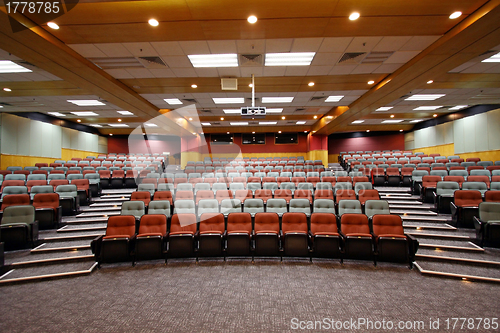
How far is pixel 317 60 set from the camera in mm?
5348

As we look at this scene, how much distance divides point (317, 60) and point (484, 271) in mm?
4783

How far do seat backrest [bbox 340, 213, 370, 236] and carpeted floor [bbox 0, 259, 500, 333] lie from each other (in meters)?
0.58

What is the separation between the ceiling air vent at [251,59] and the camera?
5141mm

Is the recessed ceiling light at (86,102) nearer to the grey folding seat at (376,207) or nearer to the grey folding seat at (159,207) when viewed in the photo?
the grey folding seat at (159,207)

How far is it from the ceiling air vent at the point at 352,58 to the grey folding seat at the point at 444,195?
3.61m

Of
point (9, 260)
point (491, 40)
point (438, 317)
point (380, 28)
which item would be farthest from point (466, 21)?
point (9, 260)

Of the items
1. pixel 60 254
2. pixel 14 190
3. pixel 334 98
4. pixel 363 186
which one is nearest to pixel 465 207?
pixel 363 186

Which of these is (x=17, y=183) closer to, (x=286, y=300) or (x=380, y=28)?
(x=286, y=300)

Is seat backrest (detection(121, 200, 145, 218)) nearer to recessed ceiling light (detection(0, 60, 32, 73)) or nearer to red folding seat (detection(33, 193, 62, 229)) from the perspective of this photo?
red folding seat (detection(33, 193, 62, 229))

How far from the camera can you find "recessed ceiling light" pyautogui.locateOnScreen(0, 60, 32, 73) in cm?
535

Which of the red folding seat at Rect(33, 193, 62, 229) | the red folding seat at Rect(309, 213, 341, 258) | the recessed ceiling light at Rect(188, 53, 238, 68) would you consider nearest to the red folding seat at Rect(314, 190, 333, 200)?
the red folding seat at Rect(309, 213, 341, 258)

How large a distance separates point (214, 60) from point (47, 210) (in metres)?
4.69

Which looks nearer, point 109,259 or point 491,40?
point 109,259

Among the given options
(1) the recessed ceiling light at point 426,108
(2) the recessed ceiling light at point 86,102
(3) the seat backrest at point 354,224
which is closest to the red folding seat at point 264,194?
(3) the seat backrest at point 354,224
